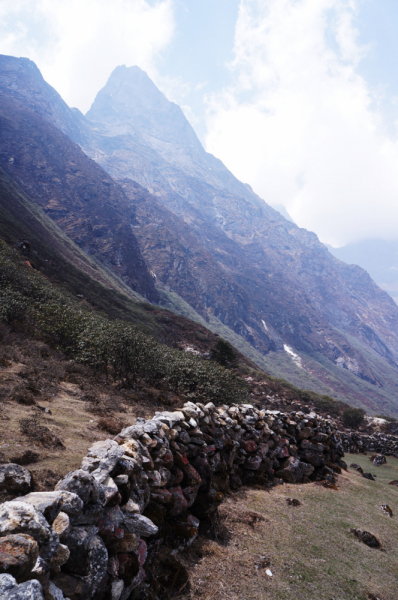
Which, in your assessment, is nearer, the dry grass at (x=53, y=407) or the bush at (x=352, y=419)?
the dry grass at (x=53, y=407)

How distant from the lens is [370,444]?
107 ft

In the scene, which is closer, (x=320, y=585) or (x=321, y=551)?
(x=320, y=585)

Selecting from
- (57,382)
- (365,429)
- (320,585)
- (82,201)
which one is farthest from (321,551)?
(82,201)

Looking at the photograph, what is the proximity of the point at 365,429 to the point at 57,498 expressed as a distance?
178 ft

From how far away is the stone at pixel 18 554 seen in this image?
2.43m

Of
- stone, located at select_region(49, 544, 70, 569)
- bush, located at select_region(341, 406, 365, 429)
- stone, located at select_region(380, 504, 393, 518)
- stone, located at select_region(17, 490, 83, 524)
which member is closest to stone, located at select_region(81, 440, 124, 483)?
stone, located at select_region(17, 490, 83, 524)

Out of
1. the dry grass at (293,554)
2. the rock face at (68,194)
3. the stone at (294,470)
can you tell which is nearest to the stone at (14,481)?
the dry grass at (293,554)

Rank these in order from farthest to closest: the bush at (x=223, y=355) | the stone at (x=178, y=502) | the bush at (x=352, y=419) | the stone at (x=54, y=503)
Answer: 1. the bush at (x=223, y=355)
2. the bush at (x=352, y=419)
3. the stone at (x=178, y=502)
4. the stone at (x=54, y=503)

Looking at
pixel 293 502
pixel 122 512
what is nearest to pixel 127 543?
pixel 122 512

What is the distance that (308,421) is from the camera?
16141mm

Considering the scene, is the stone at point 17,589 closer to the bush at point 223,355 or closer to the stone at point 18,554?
the stone at point 18,554

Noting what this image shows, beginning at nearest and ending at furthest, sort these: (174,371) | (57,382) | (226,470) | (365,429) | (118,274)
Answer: (226,470) → (57,382) → (174,371) → (365,429) → (118,274)

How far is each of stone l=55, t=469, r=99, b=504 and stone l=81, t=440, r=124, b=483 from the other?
0.39 m

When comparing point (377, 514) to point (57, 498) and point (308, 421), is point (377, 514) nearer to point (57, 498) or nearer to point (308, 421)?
point (308, 421)
